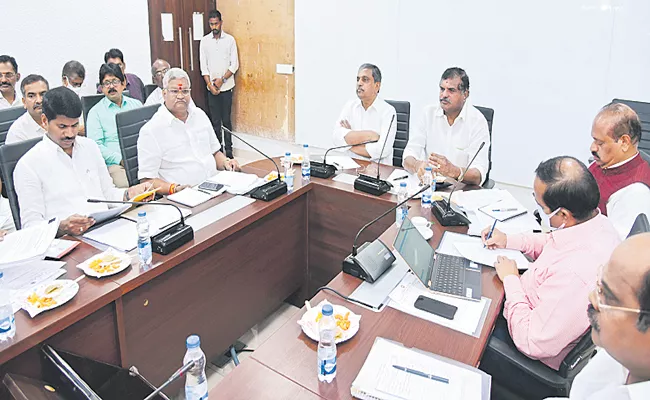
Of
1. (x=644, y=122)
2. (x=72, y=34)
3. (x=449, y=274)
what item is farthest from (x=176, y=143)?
(x=644, y=122)

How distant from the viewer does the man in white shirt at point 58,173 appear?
211 cm

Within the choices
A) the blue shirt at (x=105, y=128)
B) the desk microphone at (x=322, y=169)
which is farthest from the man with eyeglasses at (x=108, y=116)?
the desk microphone at (x=322, y=169)

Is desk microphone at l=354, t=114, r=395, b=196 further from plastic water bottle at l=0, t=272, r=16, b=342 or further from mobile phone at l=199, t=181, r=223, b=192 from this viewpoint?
plastic water bottle at l=0, t=272, r=16, b=342

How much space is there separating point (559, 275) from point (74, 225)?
1.84 m

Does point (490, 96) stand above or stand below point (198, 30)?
below

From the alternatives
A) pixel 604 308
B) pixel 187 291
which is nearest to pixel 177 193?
pixel 187 291

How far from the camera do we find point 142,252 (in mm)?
1795

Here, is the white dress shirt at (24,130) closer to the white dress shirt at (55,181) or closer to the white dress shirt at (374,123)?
the white dress shirt at (55,181)

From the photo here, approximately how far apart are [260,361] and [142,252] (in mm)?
716

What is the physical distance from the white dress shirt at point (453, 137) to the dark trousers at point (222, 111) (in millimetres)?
3235

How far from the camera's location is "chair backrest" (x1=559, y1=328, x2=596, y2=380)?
54.8 inches

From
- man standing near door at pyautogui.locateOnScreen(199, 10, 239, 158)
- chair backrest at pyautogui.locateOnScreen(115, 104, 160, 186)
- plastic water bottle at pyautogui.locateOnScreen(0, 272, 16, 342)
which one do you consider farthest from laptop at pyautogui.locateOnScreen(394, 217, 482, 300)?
man standing near door at pyautogui.locateOnScreen(199, 10, 239, 158)

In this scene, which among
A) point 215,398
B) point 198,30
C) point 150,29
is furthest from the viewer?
point 198,30

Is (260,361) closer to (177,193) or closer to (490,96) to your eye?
(177,193)
